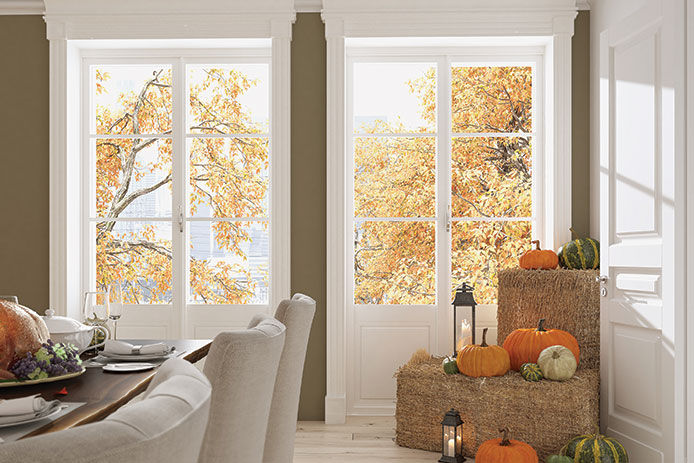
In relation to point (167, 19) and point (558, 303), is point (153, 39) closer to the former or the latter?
point (167, 19)

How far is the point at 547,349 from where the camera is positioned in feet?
11.6

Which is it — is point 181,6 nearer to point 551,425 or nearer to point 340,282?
point 340,282

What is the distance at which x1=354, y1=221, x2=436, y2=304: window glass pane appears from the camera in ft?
14.8

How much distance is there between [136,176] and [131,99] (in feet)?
1.75

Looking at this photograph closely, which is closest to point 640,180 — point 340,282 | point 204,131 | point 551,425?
point 551,425

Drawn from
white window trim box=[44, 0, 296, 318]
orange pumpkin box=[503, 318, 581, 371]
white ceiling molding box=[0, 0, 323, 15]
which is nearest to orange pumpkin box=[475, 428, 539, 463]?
orange pumpkin box=[503, 318, 581, 371]

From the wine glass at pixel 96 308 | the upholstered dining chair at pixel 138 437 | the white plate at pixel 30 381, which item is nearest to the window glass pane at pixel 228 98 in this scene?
the wine glass at pixel 96 308

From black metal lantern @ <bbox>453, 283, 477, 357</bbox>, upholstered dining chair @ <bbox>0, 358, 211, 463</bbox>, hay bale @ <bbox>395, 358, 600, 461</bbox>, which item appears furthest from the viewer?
black metal lantern @ <bbox>453, 283, 477, 357</bbox>

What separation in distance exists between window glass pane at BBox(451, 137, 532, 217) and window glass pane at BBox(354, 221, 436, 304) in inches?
12.7

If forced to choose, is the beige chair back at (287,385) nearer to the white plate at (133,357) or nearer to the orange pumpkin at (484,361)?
the white plate at (133,357)

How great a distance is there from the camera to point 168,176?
4566 mm

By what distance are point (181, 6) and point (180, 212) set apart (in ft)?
4.44

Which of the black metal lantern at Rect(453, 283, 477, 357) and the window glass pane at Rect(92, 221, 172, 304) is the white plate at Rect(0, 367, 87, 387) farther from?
the window glass pane at Rect(92, 221, 172, 304)

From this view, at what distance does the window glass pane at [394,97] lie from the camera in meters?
4.54
